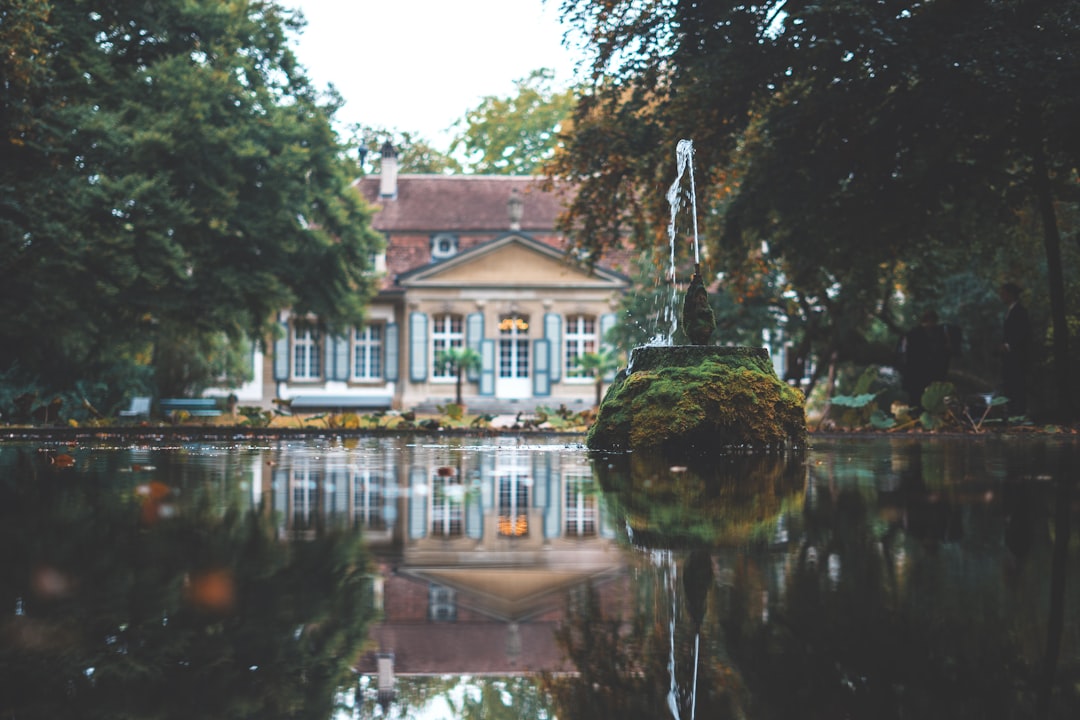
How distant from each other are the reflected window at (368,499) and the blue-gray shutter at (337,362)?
3470 cm

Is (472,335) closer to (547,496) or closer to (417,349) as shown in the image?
(417,349)

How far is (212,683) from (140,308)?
68.9ft

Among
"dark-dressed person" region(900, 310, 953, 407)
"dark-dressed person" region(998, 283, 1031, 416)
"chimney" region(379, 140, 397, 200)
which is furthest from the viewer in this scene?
"chimney" region(379, 140, 397, 200)

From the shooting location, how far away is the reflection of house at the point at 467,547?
263cm

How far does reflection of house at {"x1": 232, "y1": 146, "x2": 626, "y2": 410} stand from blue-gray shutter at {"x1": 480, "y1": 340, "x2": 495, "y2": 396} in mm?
35

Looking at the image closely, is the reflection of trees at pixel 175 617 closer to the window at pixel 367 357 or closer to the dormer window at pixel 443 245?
the window at pixel 367 357

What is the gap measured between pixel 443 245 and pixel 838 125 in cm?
2982

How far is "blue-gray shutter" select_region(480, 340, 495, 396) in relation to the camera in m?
41.5

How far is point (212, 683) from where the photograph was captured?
2303 millimetres

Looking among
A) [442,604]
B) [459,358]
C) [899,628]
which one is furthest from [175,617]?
[459,358]

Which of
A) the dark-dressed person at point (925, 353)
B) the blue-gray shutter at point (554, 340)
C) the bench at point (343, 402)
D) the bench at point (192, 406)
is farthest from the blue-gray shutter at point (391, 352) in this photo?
the dark-dressed person at point (925, 353)

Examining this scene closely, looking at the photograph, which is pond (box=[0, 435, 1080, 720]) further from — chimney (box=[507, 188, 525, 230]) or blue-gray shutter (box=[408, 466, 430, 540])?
Answer: chimney (box=[507, 188, 525, 230])

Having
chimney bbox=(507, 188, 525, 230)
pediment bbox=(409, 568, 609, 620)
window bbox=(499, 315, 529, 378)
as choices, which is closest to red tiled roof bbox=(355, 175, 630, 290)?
chimney bbox=(507, 188, 525, 230)

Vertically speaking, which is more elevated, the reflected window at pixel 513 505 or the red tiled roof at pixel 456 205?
the red tiled roof at pixel 456 205
